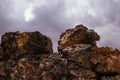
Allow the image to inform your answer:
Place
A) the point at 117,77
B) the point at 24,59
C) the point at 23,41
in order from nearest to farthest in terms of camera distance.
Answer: the point at 117,77 < the point at 24,59 < the point at 23,41

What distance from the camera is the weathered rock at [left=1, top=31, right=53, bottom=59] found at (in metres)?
87.8

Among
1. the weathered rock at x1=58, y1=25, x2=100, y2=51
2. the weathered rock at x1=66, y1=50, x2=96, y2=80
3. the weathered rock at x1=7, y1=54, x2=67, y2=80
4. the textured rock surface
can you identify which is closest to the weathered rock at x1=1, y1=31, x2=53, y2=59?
the weathered rock at x1=7, y1=54, x2=67, y2=80

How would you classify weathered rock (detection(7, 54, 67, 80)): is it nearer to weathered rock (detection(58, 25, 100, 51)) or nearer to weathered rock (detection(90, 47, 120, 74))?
weathered rock (detection(58, 25, 100, 51))

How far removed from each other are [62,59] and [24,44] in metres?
14.7

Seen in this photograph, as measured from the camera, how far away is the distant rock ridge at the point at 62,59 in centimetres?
7838

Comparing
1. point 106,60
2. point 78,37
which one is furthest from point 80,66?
point 78,37

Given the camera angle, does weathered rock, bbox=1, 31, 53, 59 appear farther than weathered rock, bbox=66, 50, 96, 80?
Yes

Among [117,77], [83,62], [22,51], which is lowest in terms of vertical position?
[117,77]

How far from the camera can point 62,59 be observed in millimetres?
80312

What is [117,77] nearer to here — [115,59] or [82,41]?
[115,59]

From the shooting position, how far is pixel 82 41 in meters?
87.1

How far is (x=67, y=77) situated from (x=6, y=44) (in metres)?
25.3

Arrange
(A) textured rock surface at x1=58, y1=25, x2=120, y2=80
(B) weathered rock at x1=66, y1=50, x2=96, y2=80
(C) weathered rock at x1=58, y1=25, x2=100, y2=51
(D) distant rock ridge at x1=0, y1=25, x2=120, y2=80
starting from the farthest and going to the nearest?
(C) weathered rock at x1=58, y1=25, x2=100, y2=51 < (D) distant rock ridge at x1=0, y1=25, x2=120, y2=80 < (A) textured rock surface at x1=58, y1=25, x2=120, y2=80 < (B) weathered rock at x1=66, y1=50, x2=96, y2=80

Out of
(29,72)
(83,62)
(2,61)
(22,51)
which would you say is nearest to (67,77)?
(83,62)
